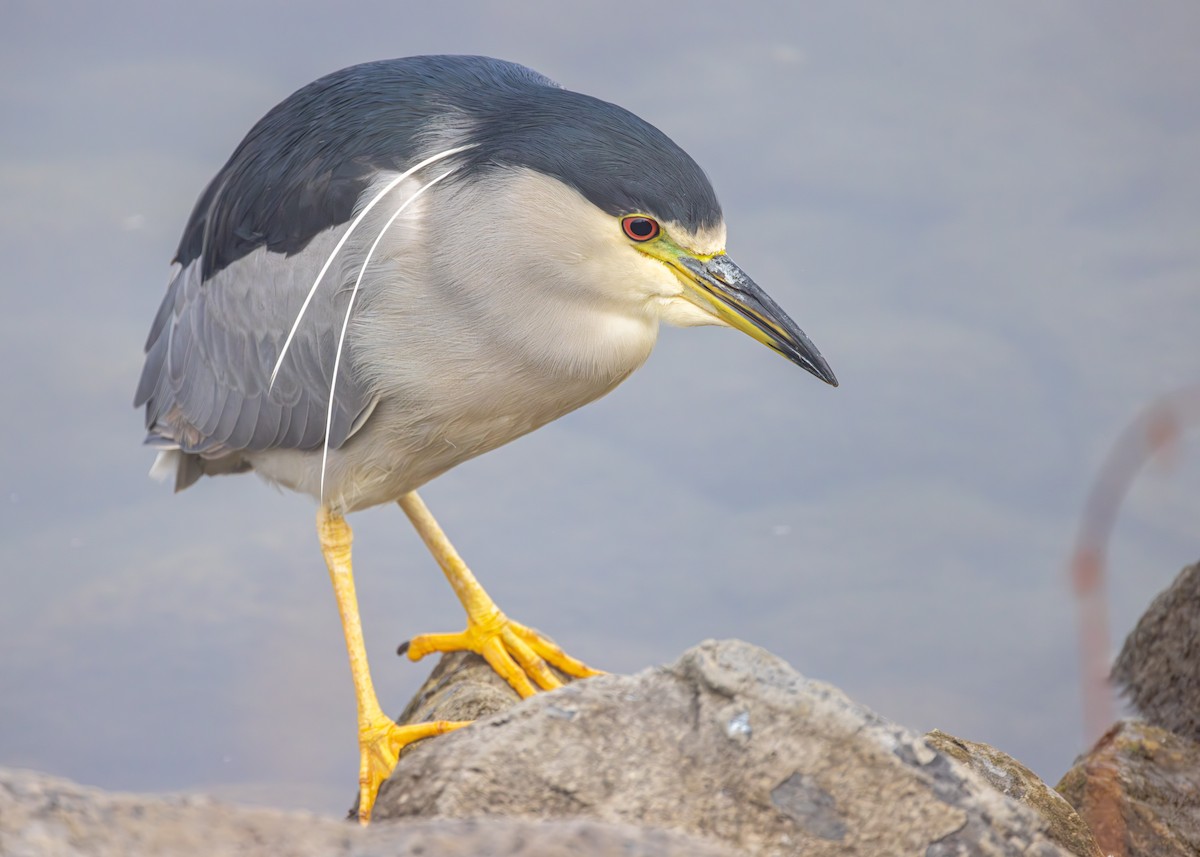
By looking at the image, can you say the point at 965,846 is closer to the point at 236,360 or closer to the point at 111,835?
the point at 111,835

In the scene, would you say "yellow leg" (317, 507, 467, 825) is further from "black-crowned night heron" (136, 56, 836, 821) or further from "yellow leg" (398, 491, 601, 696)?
"yellow leg" (398, 491, 601, 696)

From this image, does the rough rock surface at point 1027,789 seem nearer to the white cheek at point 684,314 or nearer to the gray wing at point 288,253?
the white cheek at point 684,314

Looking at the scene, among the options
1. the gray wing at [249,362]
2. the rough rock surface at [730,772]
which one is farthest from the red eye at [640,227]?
the rough rock surface at [730,772]

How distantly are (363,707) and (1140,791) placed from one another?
1.59 meters

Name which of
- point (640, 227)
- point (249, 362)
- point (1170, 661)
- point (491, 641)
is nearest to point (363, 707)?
point (491, 641)

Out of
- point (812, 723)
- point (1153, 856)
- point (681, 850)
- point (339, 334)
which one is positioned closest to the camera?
point (681, 850)

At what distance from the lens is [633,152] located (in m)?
2.59

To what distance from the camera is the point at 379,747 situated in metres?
2.92

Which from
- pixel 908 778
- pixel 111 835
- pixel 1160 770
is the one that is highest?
pixel 1160 770

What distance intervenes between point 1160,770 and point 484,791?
64.4 inches

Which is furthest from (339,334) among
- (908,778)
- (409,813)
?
(908,778)

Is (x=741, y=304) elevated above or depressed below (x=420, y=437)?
above

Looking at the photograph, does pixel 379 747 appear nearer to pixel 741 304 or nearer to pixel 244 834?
pixel 741 304

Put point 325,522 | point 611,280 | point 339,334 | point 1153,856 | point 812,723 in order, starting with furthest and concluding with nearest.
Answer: point 325,522 → point 339,334 → point 611,280 → point 1153,856 → point 812,723
